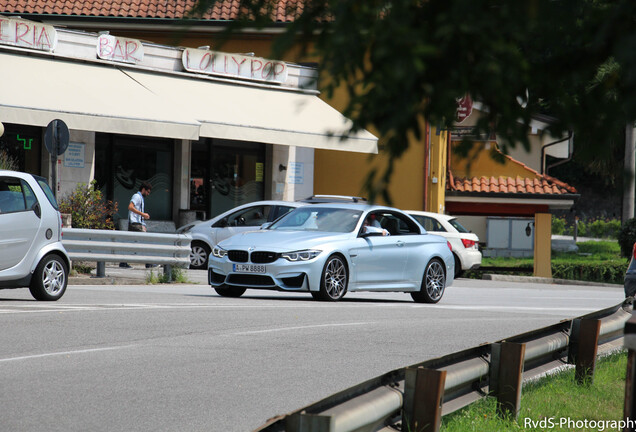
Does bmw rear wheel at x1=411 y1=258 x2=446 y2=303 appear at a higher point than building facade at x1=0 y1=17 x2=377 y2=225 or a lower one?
lower

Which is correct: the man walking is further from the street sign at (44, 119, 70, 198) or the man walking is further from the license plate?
the license plate

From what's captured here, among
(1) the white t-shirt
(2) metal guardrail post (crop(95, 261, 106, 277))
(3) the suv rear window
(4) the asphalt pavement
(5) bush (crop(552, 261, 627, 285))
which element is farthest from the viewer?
(5) bush (crop(552, 261, 627, 285))

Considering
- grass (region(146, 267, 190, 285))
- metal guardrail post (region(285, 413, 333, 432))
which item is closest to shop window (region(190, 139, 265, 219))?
grass (region(146, 267, 190, 285))

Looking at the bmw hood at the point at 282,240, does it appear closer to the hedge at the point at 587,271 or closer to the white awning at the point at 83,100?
the white awning at the point at 83,100

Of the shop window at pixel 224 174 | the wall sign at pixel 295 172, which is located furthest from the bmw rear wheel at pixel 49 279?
the wall sign at pixel 295 172

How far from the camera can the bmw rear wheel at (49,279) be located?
1438cm

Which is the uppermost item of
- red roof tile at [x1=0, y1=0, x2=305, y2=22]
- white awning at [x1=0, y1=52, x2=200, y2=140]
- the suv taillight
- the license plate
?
red roof tile at [x1=0, y1=0, x2=305, y2=22]

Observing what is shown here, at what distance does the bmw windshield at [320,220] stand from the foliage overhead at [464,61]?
1359 centimetres

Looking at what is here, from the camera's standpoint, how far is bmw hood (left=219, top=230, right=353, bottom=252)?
1589cm

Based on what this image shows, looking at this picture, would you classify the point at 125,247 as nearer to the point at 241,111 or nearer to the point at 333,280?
the point at 333,280

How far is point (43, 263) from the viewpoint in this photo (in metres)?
14.4

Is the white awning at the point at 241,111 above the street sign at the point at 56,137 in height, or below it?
above

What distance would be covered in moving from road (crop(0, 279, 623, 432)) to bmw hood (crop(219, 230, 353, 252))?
32.0 inches

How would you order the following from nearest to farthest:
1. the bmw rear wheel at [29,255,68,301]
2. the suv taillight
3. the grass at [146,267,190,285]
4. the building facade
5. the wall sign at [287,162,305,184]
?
the bmw rear wheel at [29,255,68,301] < the grass at [146,267,190,285] < the building facade < the suv taillight < the wall sign at [287,162,305,184]
